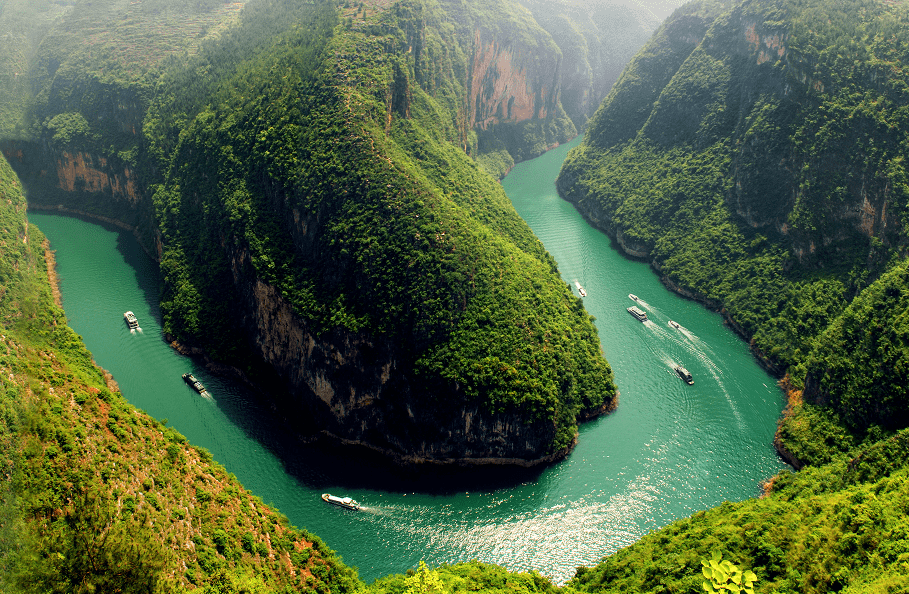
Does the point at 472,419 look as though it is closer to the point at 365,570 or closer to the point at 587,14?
the point at 365,570

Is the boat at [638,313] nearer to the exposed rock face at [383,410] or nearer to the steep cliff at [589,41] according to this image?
the exposed rock face at [383,410]

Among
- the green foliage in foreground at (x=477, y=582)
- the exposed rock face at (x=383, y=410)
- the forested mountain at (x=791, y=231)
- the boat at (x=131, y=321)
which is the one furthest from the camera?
the boat at (x=131, y=321)

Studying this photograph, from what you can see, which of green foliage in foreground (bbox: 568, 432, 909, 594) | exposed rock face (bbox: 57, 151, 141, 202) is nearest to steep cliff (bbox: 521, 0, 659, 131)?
exposed rock face (bbox: 57, 151, 141, 202)

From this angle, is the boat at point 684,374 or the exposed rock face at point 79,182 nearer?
the boat at point 684,374

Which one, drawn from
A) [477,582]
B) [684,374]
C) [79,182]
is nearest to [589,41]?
[79,182]

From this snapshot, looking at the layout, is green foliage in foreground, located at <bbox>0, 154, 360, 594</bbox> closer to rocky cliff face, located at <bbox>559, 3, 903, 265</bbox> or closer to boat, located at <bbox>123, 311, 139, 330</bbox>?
boat, located at <bbox>123, 311, 139, 330</bbox>

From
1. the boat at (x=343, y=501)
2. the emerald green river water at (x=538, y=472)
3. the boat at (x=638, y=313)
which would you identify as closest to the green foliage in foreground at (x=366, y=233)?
the emerald green river water at (x=538, y=472)

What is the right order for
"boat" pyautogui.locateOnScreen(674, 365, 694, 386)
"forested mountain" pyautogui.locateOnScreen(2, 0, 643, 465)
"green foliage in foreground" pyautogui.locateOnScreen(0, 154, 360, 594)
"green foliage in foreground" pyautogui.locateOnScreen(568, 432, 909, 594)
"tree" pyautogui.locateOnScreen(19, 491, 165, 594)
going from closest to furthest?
"tree" pyautogui.locateOnScreen(19, 491, 165, 594) < "green foliage in foreground" pyautogui.locateOnScreen(0, 154, 360, 594) < "green foliage in foreground" pyautogui.locateOnScreen(568, 432, 909, 594) < "forested mountain" pyautogui.locateOnScreen(2, 0, 643, 465) < "boat" pyautogui.locateOnScreen(674, 365, 694, 386)

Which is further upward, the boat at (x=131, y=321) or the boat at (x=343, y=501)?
the boat at (x=343, y=501)
